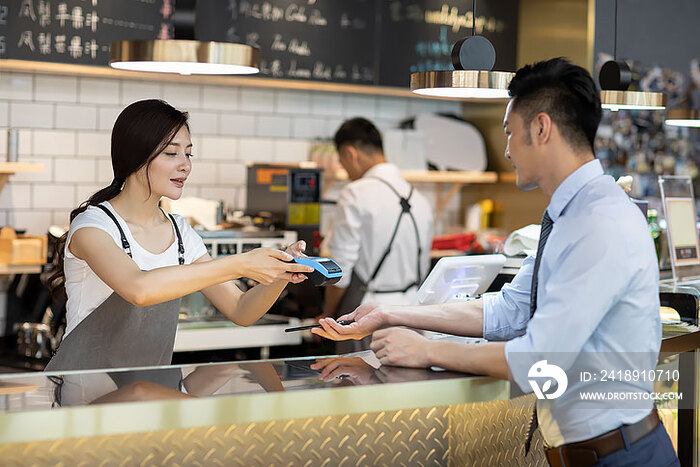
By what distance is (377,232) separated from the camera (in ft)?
15.9

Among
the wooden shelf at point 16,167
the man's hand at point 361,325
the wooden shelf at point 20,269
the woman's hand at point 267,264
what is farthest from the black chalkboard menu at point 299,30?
the man's hand at point 361,325

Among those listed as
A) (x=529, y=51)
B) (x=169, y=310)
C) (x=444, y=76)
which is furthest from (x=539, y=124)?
(x=529, y=51)

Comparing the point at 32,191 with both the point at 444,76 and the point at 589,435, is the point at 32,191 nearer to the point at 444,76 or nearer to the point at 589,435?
the point at 444,76

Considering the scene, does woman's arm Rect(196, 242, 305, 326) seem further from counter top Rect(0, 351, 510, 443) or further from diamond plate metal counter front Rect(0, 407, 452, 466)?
diamond plate metal counter front Rect(0, 407, 452, 466)

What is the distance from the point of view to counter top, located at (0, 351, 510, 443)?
5.69ft

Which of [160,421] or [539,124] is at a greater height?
[539,124]

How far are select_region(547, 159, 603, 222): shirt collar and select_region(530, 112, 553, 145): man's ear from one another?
0.35ft

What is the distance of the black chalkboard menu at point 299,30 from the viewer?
4.85 metres

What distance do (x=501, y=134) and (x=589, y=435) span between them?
183 inches

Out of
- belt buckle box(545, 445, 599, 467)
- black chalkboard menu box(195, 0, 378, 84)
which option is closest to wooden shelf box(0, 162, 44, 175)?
black chalkboard menu box(195, 0, 378, 84)

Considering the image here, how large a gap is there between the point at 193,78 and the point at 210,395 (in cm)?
391

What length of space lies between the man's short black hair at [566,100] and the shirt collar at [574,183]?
56 millimetres

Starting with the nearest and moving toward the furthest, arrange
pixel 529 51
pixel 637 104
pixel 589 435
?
1. pixel 589 435
2. pixel 637 104
3. pixel 529 51

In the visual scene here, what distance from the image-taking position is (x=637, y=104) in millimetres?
3385
